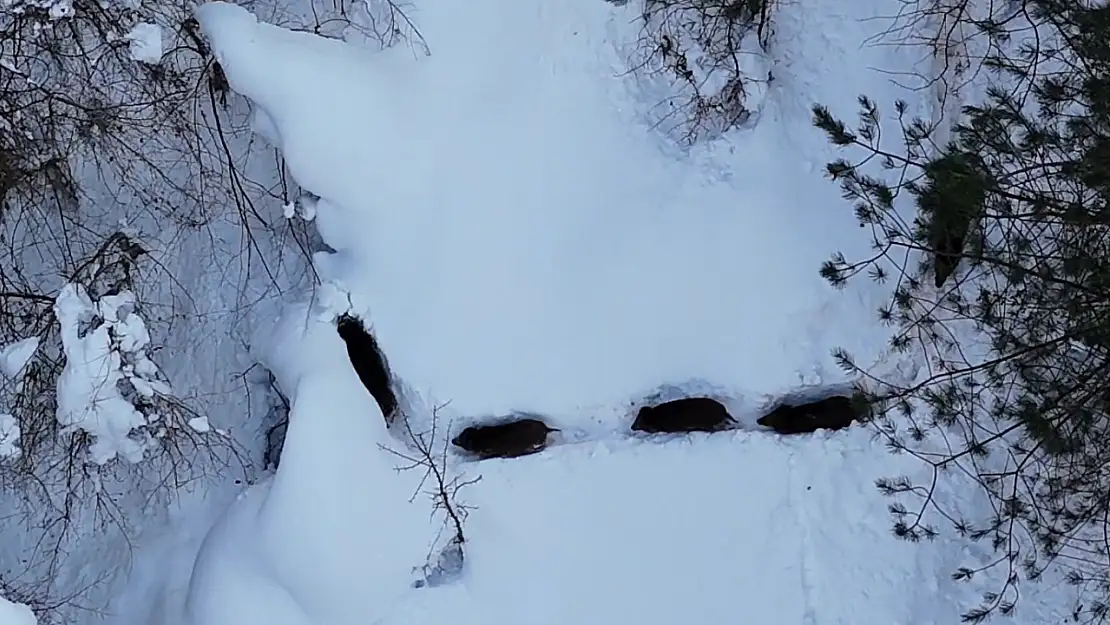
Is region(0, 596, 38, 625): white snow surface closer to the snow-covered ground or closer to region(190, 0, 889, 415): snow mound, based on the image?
the snow-covered ground

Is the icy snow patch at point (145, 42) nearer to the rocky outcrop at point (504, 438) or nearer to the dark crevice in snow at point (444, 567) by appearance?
the rocky outcrop at point (504, 438)

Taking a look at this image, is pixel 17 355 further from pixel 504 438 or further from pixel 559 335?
pixel 559 335

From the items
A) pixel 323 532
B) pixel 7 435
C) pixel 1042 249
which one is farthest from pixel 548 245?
pixel 7 435

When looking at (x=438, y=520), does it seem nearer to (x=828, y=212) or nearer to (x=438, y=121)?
(x=438, y=121)

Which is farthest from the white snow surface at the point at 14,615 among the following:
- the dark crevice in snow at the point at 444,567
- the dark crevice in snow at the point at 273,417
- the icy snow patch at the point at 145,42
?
the icy snow patch at the point at 145,42

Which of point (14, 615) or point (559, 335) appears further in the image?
point (559, 335)

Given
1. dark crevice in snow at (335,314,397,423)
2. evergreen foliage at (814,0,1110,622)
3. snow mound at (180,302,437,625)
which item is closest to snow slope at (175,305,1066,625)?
snow mound at (180,302,437,625)
